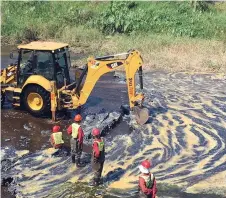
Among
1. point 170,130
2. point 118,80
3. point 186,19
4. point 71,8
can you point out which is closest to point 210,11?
point 186,19

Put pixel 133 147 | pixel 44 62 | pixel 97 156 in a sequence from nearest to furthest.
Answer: pixel 97 156 < pixel 133 147 < pixel 44 62

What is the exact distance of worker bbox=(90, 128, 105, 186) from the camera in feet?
30.5

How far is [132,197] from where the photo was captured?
9.25m

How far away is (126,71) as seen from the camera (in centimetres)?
1257

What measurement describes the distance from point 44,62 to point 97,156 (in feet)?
15.8

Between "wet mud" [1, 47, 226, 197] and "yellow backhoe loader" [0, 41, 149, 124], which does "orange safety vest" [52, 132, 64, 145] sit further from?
"yellow backhoe loader" [0, 41, 149, 124]

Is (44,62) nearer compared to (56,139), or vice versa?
(56,139)

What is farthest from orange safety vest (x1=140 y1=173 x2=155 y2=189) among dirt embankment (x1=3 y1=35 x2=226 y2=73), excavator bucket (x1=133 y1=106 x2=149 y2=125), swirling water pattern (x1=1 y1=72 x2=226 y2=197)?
dirt embankment (x1=3 y1=35 x2=226 y2=73)

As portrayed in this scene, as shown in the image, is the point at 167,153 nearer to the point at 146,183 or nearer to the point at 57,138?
the point at 57,138

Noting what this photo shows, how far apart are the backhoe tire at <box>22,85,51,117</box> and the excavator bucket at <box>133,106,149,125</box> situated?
8.69 ft

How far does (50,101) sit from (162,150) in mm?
3793

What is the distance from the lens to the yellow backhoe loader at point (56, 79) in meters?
12.7

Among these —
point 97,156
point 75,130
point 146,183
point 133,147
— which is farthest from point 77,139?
point 146,183

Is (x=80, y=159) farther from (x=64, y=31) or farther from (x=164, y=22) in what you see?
(x=164, y=22)
